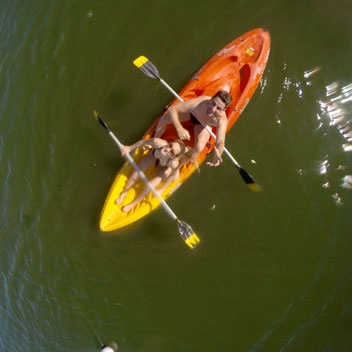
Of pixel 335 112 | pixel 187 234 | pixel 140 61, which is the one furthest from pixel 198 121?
pixel 335 112

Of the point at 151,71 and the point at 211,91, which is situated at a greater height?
the point at 151,71

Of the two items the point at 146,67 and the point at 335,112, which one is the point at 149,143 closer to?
the point at 146,67

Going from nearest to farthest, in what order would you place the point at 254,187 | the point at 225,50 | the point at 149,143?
the point at 149,143 < the point at 254,187 < the point at 225,50

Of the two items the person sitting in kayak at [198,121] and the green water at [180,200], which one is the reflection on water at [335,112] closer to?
the green water at [180,200]

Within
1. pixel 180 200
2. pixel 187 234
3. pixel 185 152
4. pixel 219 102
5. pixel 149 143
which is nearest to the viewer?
pixel 219 102

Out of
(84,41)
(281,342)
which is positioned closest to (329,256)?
(281,342)

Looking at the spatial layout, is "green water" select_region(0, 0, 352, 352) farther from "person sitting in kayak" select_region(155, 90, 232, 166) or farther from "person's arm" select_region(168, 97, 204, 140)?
"person's arm" select_region(168, 97, 204, 140)

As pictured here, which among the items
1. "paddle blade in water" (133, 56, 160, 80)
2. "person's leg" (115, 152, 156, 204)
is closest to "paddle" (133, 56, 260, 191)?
"paddle blade in water" (133, 56, 160, 80)

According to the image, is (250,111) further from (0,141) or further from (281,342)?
(0,141)
